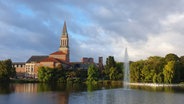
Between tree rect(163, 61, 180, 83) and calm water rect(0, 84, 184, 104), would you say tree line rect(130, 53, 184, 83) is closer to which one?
tree rect(163, 61, 180, 83)

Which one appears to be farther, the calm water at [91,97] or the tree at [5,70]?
the tree at [5,70]

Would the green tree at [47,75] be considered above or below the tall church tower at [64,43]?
below

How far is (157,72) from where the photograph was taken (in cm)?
8844

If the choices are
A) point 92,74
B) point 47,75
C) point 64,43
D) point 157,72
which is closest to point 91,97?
point 157,72

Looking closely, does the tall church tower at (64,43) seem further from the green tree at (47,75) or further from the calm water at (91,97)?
the calm water at (91,97)

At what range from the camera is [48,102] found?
4259 centimetres

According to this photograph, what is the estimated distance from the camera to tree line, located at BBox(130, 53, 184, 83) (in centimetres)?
8462

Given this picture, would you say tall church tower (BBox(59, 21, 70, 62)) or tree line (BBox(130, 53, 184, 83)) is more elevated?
tall church tower (BBox(59, 21, 70, 62))

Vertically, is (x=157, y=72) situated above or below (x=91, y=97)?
above

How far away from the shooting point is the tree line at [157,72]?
Result: 84625mm

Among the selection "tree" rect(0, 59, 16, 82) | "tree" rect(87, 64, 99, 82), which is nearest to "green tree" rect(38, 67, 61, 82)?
"tree" rect(0, 59, 16, 82)

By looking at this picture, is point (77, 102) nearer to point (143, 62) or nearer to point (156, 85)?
point (156, 85)

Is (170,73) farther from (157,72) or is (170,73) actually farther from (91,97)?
(91,97)

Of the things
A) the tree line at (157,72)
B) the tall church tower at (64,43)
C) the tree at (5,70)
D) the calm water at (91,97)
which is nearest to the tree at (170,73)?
the tree line at (157,72)
